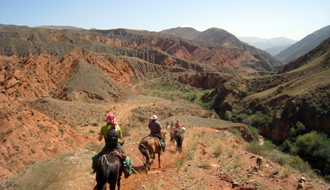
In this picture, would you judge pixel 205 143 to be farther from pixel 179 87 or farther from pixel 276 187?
pixel 179 87

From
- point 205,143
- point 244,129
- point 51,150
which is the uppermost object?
point 51,150

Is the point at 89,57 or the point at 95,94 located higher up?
the point at 89,57

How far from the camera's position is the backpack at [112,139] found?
5.15 m

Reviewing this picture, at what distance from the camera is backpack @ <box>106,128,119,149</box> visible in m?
5.15

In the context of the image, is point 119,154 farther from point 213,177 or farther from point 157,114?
point 157,114

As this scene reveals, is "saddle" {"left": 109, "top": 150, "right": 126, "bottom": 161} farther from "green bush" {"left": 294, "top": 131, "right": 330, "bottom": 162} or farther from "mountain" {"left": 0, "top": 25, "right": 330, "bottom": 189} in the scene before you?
"green bush" {"left": 294, "top": 131, "right": 330, "bottom": 162}

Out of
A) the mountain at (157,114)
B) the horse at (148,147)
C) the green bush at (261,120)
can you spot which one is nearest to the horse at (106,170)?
the mountain at (157,114)

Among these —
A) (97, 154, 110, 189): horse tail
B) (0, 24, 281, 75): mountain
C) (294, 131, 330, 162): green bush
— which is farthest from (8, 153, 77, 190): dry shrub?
(0, 24, 281, 75): mountain

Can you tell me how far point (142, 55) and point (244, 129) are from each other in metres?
72.1

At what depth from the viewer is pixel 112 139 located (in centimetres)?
518

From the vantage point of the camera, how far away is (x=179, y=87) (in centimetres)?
5897

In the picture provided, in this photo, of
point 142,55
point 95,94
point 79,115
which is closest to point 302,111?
point 79,115

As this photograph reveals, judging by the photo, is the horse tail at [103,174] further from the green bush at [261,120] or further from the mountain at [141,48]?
the mountain at [141,48]

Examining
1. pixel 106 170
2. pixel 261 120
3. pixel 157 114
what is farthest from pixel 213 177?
pixel 261 120
